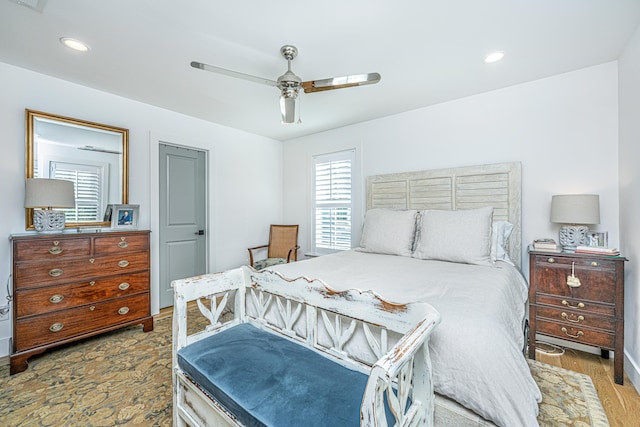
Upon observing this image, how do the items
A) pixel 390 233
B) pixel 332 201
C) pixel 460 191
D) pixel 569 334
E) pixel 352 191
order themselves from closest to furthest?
pixel 569 334
pixel 390 233
pixel 460 191
pixel 352 191
pixel 332 201

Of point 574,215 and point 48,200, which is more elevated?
point 48,200

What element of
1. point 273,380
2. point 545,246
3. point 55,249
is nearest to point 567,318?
point 545,246

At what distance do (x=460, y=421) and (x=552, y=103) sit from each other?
2786mm

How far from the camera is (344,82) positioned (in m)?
1.82

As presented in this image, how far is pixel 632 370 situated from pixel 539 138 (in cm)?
191

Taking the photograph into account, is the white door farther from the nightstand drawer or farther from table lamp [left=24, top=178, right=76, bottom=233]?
the nightstand drawer

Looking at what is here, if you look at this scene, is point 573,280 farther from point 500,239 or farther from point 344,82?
point 344,82

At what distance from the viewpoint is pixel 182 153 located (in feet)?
11.8

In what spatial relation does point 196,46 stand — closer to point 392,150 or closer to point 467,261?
point 392,150

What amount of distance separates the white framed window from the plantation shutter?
8.72ft

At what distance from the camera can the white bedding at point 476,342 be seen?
102 centimetres

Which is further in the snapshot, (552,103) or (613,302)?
(552,103)

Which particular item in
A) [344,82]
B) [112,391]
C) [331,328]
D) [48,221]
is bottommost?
[112,391]

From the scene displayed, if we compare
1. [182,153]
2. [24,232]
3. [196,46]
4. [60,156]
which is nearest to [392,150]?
[196,46]
